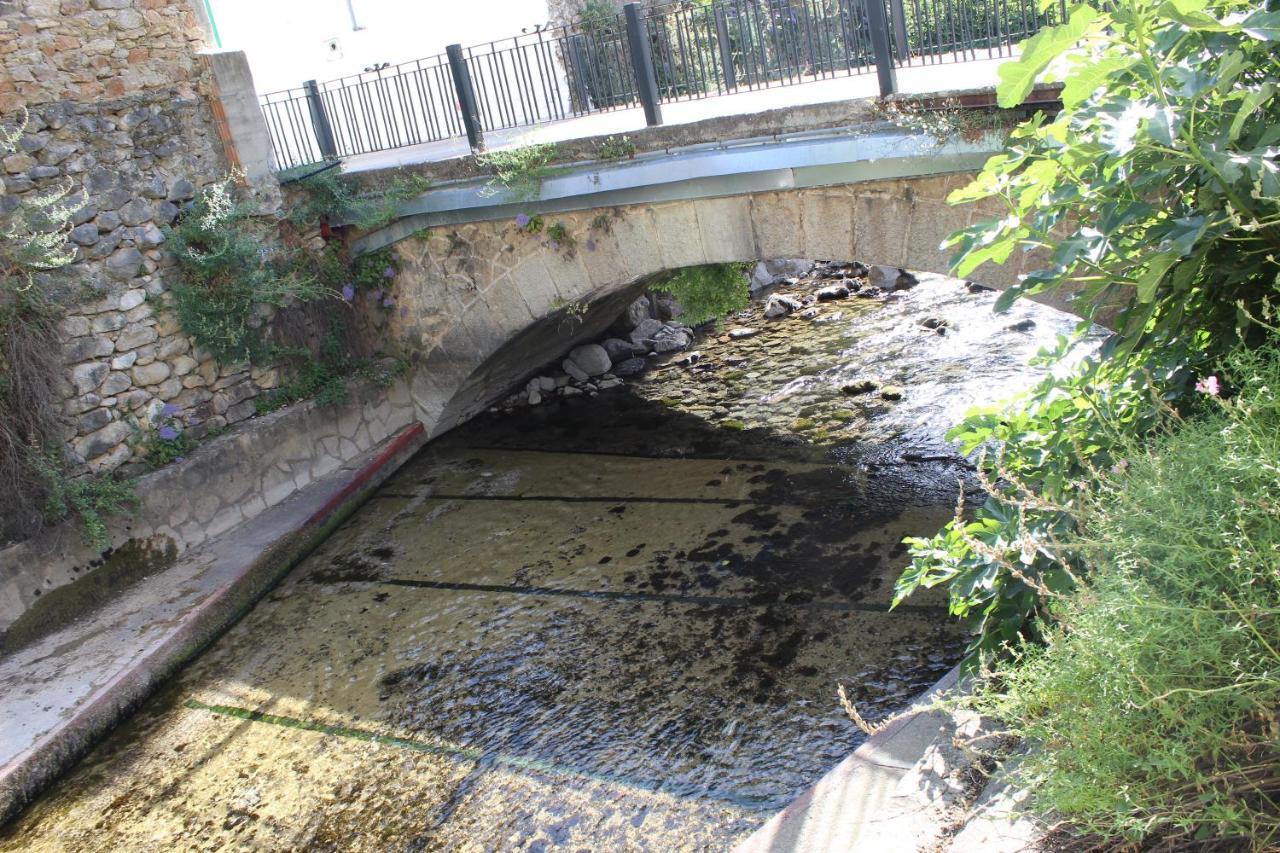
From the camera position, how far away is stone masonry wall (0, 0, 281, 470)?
21.6ft

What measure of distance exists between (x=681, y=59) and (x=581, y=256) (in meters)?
1.48

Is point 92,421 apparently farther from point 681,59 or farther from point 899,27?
point 899,27

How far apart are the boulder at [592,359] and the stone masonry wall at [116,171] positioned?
136 inches

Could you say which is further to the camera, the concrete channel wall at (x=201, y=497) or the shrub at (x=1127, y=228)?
the concrete channel wall at (x=201, y=497)

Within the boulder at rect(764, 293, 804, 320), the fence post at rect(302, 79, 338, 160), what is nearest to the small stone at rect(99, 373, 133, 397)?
the fence post at rect(302, 79, 338, 160)

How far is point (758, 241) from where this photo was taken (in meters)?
6.55

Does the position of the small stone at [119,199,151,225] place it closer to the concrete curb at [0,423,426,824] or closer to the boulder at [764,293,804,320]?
the concrete curb at [0,423,426,824]

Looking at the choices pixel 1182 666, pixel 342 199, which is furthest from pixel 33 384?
pixel 1182 666

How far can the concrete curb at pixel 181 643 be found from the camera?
5.03m

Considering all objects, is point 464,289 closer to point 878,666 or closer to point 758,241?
point 758,241

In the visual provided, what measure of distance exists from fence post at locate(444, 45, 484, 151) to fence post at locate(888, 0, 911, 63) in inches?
121

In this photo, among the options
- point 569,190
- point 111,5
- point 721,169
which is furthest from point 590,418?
point 111,5

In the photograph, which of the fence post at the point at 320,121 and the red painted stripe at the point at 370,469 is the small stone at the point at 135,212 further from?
the red painted stripe at the point at 370,469

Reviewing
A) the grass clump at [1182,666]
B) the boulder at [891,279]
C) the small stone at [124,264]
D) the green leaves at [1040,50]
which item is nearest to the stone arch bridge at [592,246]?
the small stone at [124,264]
